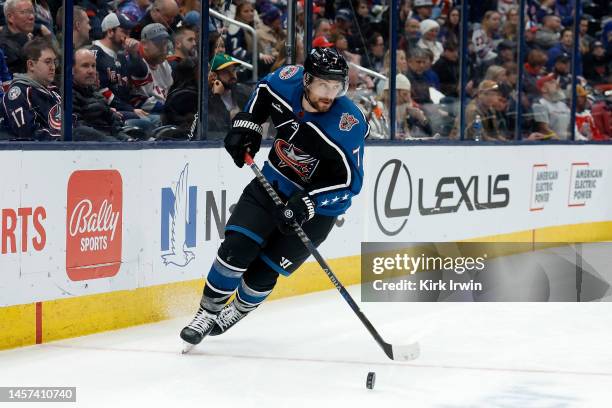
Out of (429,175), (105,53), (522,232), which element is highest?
(105,53)

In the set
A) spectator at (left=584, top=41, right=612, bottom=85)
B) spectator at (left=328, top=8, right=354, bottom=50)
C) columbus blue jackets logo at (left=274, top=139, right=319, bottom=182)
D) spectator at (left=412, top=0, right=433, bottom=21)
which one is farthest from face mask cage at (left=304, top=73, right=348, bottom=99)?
spectator at (left=584, top=41, right=612, bottom=85)

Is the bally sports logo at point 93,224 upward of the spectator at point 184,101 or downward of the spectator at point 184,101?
downward

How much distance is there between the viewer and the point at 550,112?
32.9ft

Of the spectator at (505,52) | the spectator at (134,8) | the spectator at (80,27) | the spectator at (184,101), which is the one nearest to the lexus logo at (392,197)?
the spectator at (184,101)

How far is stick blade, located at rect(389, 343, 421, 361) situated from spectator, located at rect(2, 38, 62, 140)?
185 centimetres

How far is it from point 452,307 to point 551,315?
58 cm

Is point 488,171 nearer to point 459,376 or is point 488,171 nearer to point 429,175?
point 429,175

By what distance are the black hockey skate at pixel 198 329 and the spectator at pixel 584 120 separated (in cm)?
601

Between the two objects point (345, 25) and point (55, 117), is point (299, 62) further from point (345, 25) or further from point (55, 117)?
point (55, 117)

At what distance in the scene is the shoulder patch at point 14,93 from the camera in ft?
16.8

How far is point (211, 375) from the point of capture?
4688 millimetres


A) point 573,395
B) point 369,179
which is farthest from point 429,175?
point 573,395

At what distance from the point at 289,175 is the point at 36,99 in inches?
47.1

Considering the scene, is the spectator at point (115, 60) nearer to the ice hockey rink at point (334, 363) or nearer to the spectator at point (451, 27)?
the ice hockey rink at point (334, 363)
